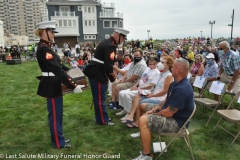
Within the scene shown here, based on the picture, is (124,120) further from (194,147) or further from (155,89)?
(194,147)

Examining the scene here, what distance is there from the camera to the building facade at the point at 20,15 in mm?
127375

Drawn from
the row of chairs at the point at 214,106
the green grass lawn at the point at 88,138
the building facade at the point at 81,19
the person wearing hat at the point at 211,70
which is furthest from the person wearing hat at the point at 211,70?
the building facade at the point at 81,19

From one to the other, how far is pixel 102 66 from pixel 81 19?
39.0 metres

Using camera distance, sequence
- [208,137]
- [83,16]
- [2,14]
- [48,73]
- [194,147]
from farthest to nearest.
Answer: [2,14] < [83,16] < [208,137] < [194,147] < [48,73]

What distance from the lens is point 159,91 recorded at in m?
4.46

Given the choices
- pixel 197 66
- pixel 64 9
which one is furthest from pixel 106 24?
pixel 197 66

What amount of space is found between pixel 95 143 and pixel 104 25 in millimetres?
40757

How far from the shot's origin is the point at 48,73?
3428mm

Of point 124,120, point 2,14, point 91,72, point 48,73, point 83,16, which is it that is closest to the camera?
point 48,73

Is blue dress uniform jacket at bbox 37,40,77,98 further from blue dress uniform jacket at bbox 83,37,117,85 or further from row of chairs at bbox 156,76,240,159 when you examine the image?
row of chairs at bbox 156,76,240,159

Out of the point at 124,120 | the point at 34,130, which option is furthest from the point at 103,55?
the point at 34,130

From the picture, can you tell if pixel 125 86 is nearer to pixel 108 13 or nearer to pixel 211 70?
pixel 211 70

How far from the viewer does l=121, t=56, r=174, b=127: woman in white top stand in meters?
4.20

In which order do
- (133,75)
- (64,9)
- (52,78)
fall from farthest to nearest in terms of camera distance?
(64,9) → (133,75) → (52,78)
